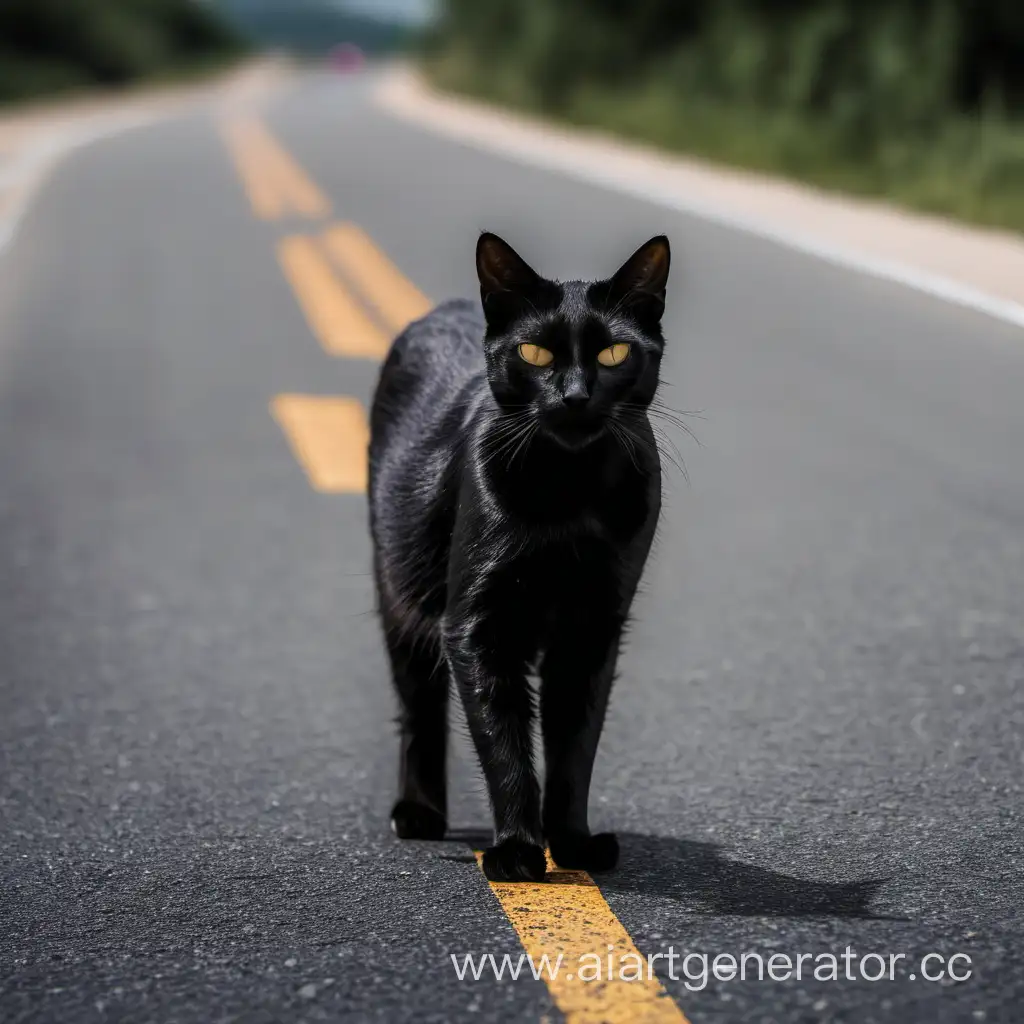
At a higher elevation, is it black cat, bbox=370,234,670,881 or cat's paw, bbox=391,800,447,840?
black cat, bbox=370,234,670,881

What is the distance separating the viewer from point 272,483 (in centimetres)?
779

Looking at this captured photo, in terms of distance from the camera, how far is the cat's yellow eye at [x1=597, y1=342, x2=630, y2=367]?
3438 millimetres

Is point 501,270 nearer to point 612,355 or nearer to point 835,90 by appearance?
point 612,355

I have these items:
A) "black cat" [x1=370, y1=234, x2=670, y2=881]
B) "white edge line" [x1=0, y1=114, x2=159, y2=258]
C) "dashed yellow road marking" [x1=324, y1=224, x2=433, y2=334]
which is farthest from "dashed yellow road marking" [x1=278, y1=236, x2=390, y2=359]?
"black cat" [x1=370, y1=234, x2=670, y2=881]

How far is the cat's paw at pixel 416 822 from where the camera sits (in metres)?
3.96

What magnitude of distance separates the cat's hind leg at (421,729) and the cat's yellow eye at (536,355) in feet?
2.65

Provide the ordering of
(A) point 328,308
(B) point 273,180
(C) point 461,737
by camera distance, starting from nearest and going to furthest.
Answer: (C) point 461,737 < (A) point 328,308 < (B) point 273,180

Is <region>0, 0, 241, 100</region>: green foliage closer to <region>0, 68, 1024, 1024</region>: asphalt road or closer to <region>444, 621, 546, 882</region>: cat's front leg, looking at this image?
<region>0, 68, 1024, 1024</region>: asphalt road

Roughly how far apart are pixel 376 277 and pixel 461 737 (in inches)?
350

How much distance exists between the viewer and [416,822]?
13.0 feet

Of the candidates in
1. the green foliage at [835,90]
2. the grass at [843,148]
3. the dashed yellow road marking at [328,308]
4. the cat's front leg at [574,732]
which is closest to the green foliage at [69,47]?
the green foliage at [835,90]

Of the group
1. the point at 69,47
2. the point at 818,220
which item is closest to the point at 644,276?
the point at 818,220

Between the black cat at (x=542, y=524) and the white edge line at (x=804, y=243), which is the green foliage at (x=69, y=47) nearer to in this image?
the white edge line at (x=804, y=243)

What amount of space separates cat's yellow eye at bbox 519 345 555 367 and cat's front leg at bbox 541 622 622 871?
54cm
